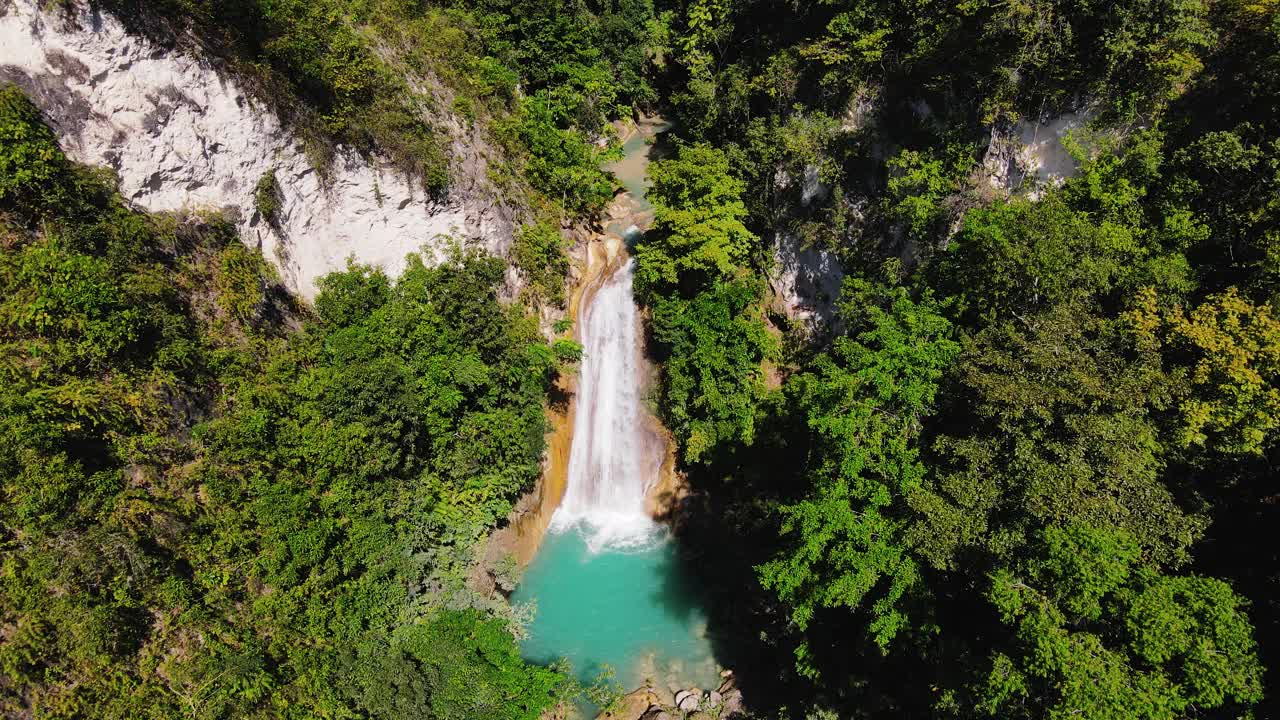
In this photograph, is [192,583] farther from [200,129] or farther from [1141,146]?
[1141,146]

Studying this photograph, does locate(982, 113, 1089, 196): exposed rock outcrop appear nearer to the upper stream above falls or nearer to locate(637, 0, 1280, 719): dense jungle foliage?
locate(637, 0, 1280, 719): dense jungle foliage

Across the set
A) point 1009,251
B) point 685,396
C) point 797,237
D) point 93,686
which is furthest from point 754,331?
point 93,686

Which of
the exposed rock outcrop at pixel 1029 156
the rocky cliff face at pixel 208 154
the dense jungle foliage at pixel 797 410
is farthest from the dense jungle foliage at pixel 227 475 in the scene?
the exposed rock outcrop at pixel 1029 156

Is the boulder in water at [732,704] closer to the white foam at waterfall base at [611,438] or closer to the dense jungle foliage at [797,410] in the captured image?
the dense jungle foliage at [797,410]

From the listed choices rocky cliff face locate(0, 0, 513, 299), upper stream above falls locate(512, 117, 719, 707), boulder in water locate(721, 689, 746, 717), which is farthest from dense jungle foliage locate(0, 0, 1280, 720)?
upper stream above falls locate(512, 117, 719, 707)

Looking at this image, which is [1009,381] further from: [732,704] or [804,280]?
[732,704]

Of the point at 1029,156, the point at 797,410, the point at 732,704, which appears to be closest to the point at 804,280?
the point at 797,410
